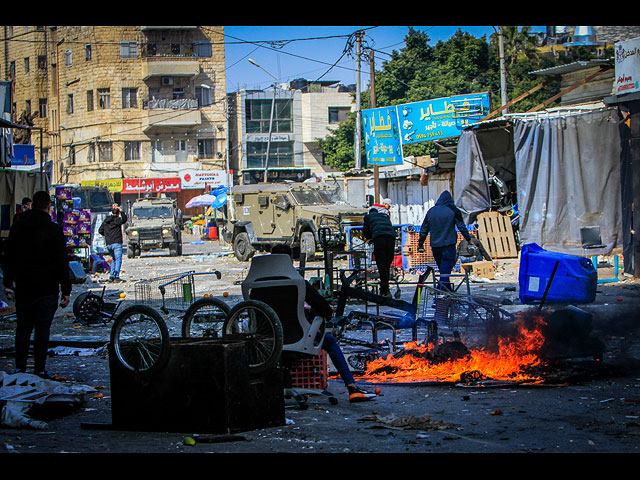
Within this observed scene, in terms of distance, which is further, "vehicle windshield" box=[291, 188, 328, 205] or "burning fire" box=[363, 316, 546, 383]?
"vehicle windshield" box=[291, 188, 328, 205]

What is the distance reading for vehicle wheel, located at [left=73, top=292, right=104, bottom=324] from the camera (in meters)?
12.4

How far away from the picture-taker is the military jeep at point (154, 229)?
29188mm

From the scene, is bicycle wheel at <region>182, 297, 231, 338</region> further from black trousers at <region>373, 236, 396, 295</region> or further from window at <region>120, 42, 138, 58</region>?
window at <region>120, 42, 138, 58</region>

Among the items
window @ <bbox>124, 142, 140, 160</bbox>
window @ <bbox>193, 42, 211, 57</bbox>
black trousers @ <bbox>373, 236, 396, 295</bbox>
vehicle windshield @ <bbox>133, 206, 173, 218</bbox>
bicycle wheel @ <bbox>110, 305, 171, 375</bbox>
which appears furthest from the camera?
window @ <bbox>193, 42, 211, 57</bbox>

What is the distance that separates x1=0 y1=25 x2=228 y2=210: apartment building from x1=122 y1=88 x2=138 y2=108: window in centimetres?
7

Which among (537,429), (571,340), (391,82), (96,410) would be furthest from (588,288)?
(391,82)

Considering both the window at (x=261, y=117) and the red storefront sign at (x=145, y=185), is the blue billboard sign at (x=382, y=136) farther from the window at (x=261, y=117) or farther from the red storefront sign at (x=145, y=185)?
the window at (x=261, y=117)

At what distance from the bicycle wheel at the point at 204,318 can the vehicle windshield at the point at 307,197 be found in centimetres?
1783

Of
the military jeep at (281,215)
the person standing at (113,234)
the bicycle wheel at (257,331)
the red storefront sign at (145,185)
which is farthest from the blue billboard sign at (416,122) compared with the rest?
the red storefront sign at (145,185)

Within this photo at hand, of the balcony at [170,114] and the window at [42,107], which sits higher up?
the window at [42,107]

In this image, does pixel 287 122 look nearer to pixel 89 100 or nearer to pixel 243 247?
pixel 89 100

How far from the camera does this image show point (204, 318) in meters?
7.34

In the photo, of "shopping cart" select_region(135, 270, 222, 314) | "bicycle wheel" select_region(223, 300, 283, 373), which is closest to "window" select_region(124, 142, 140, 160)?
"shopping cart" select_region(135, 270, 222, 314)

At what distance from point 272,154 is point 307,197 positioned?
3729 cm
